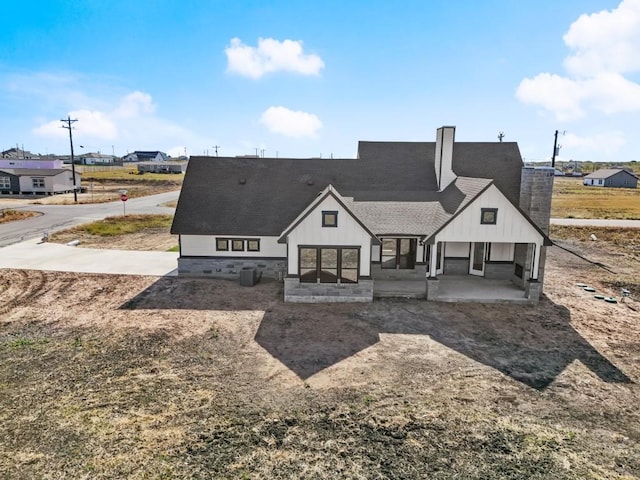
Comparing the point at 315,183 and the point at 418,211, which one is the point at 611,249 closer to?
the point at 418,211

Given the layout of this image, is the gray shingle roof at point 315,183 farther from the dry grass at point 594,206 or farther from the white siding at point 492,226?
the dry grass at point 594,206

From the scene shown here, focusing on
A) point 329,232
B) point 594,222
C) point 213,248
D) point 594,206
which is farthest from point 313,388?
point 594,206

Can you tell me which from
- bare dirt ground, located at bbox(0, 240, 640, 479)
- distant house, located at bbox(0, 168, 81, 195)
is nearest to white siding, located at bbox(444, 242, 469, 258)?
bare dirt ground, located at bbox(0, 240, 640, 479)

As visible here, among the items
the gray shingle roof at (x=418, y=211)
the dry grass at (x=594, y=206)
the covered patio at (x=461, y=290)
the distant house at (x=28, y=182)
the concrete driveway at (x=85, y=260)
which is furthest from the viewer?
the distant house at (x=28, y=182)

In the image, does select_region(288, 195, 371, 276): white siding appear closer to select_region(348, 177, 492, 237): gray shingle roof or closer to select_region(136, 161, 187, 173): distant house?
select_region(348, 177, 492, 237): gray shingle roof

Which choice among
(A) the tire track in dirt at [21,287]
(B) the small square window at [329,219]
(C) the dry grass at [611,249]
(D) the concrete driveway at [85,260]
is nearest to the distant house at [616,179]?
(C) the dry grass at [611,249]

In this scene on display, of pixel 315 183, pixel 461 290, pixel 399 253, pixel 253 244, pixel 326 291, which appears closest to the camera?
pixel 326 291

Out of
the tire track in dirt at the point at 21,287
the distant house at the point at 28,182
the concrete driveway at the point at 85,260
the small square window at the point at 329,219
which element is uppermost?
the distant house at the point at 28,182

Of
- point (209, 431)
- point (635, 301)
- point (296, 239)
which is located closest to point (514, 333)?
point (635, 301)
